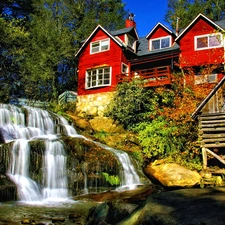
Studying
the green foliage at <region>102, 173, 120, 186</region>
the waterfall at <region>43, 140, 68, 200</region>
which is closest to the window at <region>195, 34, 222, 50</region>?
the green foliage at <region>102, 173, 120, 186</region>

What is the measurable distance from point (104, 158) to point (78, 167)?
1692 mm

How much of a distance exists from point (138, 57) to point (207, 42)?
7143 millimetres

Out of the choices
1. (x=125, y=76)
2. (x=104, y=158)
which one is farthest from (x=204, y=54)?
(x=104, y=158)

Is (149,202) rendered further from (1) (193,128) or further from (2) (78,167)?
(1) (193,128)

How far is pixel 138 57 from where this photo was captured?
2908 cm

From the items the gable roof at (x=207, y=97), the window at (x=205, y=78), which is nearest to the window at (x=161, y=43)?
the window at (x=205, y=78)

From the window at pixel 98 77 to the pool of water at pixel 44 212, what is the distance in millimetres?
17790

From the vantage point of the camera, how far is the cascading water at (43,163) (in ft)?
40.9

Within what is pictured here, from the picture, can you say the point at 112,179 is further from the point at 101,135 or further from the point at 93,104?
the point at 93,104

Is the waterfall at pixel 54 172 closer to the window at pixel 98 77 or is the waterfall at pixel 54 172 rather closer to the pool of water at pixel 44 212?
the pool of water at pixel 44 212

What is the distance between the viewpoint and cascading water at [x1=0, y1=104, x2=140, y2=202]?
12461 millimetres

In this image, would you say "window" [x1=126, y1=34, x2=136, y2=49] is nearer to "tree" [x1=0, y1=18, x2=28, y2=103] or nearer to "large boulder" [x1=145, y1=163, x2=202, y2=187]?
"tree" [x1=0, y1=18, x2=28, y2=103]

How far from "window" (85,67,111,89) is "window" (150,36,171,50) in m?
5.59

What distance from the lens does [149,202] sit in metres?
4.95
